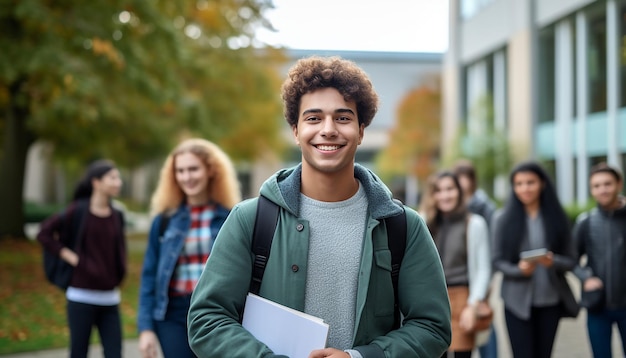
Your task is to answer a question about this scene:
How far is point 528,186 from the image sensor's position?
20.0 feet

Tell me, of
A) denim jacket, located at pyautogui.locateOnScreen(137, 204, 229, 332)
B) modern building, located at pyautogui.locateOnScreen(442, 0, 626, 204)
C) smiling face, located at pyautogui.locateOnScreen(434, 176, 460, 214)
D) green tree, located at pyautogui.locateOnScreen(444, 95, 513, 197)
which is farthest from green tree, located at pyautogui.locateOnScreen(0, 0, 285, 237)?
denim jacket, located at pyautogui.locateOnScreen(137, 204, 229, 332)

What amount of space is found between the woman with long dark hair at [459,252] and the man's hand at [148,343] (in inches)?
87.0

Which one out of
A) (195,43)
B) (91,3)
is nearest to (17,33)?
(91,3)

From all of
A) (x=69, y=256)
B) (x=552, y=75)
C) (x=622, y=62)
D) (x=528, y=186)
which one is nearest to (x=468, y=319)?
(x=528, y=186)

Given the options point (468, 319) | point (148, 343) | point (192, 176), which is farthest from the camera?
point (468, 319)

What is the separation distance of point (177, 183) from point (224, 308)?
277 centimetres

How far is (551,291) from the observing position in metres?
5.94

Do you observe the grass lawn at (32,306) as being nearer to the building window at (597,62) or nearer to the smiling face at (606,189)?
the smiling face at (606,189)

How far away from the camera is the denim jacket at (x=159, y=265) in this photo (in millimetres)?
5000

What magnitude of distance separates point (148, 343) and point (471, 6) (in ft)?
103

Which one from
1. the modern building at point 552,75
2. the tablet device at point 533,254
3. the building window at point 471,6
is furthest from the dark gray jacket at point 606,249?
the building window at point 471,6

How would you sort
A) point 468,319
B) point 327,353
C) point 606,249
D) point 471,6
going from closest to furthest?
point 327,353 → point 468,319 → point 606,249 → point 471,6

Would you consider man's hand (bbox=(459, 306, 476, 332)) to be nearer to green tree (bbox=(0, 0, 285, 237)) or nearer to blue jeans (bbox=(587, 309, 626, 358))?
blue jeans (bbox=(587, 309, 626, 358))

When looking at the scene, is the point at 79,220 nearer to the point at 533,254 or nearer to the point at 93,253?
the point at 93,253
